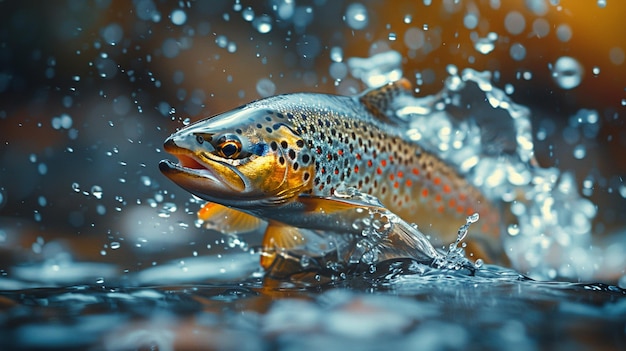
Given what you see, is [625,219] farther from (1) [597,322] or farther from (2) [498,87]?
(1) [597,322]

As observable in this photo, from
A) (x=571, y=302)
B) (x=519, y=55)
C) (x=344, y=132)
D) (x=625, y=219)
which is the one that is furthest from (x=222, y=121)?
(x=625, y=219)

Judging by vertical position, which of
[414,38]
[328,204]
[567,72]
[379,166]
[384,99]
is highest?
[414,38]

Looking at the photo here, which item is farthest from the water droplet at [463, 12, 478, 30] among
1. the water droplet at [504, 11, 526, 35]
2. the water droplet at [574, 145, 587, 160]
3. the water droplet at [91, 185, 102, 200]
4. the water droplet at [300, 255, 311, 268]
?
the water droplet at [91, 185, 102, 200]

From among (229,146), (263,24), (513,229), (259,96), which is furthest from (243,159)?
(513,229)

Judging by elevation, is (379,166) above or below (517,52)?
below

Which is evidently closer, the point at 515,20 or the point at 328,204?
the point at 328,204

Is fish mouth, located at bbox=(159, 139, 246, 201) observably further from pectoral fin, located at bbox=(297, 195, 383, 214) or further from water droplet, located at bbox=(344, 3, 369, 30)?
water droplet, located at bbox=(344, 3, 369, 30)

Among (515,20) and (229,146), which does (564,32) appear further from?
(229,146)

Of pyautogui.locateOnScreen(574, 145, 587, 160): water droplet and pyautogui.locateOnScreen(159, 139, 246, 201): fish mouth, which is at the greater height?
pyautogui.locateOnScreen(574, 145, 587, 160): water droplet
